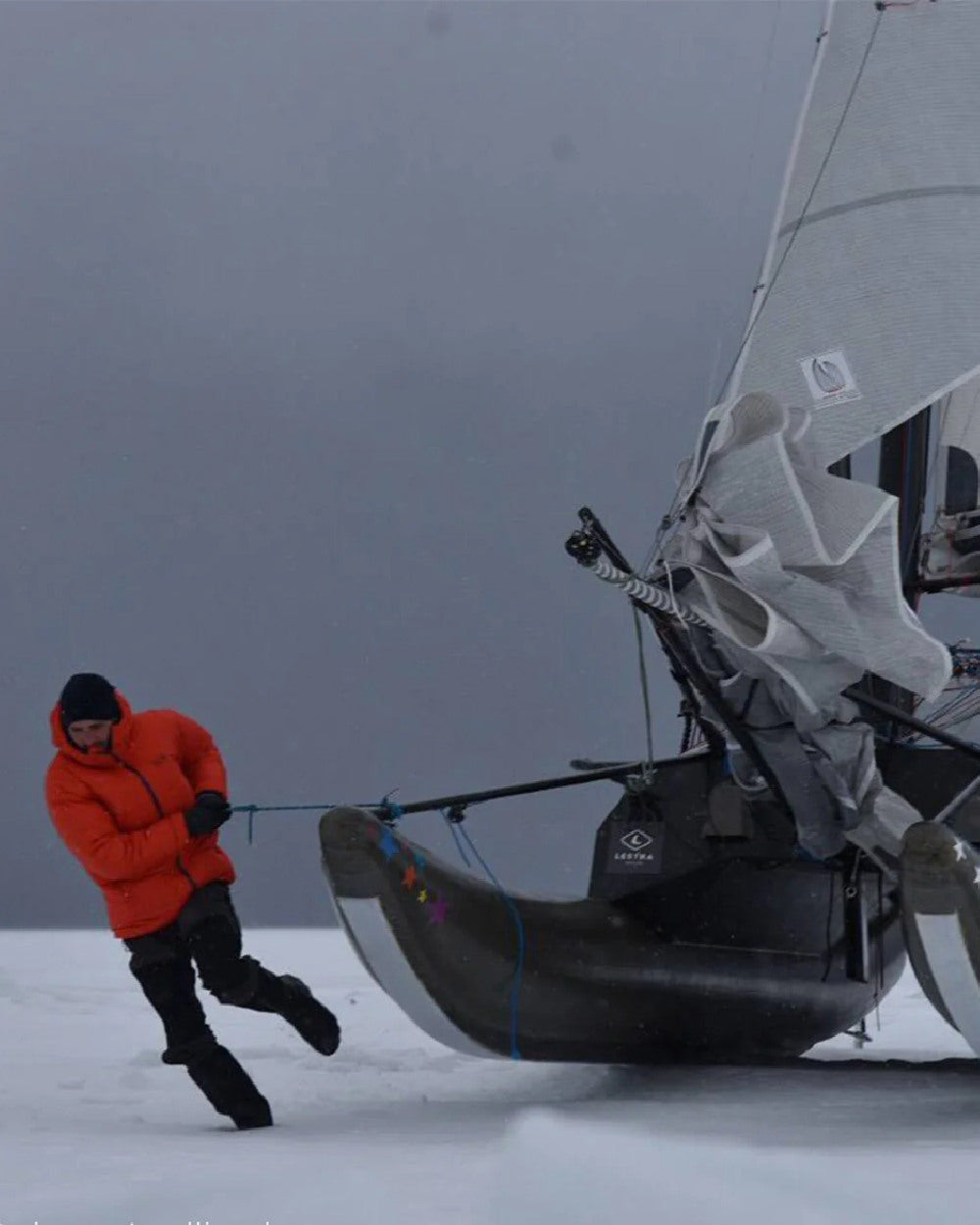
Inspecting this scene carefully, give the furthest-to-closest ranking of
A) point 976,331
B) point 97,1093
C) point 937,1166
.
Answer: point 976,331
point 97,1093
point 937,1166

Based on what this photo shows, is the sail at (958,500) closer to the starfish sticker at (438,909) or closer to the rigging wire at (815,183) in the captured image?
the rigging wire at (815,183)

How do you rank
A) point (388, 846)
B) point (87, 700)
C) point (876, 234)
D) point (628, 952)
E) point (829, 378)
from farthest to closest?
1. point (876, 234)
2. point (829, 378)
3. point (628, 952)
4. point (388, 846)
5. point (87, 700)

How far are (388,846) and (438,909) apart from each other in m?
0.38

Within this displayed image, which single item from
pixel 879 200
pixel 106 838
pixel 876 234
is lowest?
pixel 106 838

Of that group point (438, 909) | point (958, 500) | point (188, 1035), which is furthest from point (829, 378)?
point (188, 1035)

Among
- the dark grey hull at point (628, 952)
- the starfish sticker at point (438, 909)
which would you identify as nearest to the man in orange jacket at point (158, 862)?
the dark grey hull at point (628, 952)

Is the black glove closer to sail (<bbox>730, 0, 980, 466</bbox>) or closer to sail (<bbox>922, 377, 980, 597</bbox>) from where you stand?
sail (<bbox>730, 0, 980, 466</bbox>)

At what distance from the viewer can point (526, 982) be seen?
5.90 m

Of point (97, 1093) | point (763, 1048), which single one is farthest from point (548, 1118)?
point (763, 1048)

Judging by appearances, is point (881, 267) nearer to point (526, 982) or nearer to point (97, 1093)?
point (526, 982)

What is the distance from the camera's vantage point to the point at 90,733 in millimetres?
4691

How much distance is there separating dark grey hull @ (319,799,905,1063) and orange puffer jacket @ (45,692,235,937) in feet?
2.07

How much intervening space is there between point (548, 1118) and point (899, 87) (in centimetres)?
548

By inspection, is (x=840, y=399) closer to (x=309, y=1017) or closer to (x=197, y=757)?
(x=197, y=757)
